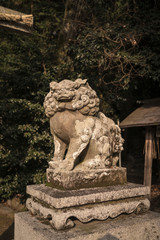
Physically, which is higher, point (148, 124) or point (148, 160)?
point (148, 124)

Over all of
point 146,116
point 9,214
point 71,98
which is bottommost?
point 9,214

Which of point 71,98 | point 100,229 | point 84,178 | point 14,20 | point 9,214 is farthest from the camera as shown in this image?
point 9,214

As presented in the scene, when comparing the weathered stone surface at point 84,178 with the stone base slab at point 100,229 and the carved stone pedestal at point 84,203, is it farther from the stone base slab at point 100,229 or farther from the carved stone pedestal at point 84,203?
the stone base slab at point 100,229

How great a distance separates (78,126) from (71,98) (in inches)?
12.5

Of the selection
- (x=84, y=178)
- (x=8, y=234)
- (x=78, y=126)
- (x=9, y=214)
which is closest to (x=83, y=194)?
(x=84, y=178)

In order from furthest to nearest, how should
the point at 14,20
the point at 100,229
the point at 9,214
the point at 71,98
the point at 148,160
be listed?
1. the point at 148,160
2. the point at 9,214
3. the point at 14,20
4. the point at 71,98
5. the point at 100,229

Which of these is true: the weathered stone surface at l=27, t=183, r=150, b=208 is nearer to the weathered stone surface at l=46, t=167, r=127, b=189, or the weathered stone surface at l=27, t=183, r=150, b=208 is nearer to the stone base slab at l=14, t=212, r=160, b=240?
the weathered stone surface at l=46, t=167, r=127, b=189

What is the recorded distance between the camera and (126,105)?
962cm

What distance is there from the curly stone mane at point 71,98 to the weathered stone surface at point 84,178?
66 cm

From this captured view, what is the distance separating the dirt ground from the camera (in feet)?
16.6

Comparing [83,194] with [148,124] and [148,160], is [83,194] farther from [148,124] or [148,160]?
[148,160]

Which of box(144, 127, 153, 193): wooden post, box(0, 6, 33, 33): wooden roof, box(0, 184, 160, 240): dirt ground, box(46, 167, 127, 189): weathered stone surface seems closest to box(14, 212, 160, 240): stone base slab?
box(46, 167, 127, 189): weathered stone surface

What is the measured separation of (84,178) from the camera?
96.9 inches

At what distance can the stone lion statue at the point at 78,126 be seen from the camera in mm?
A: 2539
